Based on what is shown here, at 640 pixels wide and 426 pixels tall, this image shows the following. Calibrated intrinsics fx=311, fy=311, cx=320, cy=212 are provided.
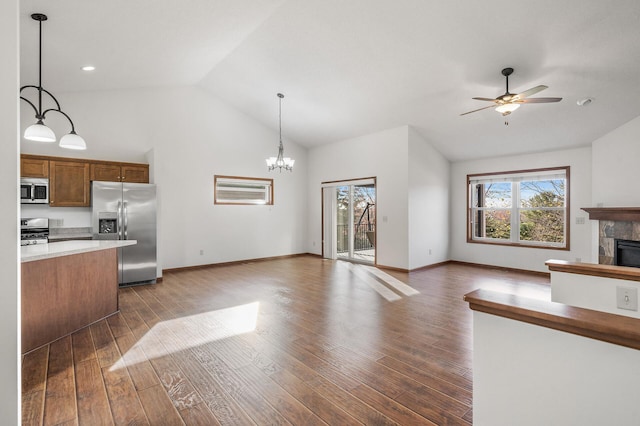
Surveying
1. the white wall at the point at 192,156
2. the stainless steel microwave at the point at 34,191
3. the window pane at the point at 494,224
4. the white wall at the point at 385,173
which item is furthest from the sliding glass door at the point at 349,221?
the stainless steel microwave at the point at 34,191

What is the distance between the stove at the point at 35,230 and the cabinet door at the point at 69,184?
1.33 feet

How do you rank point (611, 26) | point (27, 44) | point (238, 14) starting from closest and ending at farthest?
1. point (611, 26)
2. point (27, 44)
3. point (238, 14)

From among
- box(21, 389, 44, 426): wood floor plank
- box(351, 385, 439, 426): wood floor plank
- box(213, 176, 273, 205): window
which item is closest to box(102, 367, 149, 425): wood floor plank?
box(21, 389, 44, 426): wood floor plank

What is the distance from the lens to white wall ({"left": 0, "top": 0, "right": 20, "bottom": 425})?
117 centimetres

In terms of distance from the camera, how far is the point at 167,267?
648cm

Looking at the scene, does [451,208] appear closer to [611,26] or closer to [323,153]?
[323,153]

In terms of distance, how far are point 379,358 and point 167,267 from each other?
5.24 m

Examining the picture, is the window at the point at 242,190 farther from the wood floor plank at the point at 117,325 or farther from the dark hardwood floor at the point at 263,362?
the wood floor plank at the point at 117,325

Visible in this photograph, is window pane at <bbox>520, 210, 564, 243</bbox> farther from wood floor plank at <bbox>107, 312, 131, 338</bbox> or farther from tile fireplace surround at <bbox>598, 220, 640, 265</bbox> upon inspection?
wood floor plank at <bbox>107, 312, 131, 338</bbox>

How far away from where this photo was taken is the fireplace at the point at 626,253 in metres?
4.59

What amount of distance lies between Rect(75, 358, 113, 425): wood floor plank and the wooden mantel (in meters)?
6.51

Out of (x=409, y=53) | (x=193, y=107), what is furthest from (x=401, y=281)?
(x=193, y=107)

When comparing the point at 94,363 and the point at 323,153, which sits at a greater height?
the point at 323,153

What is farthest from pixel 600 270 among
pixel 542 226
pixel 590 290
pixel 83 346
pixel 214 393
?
pixel 542 226
